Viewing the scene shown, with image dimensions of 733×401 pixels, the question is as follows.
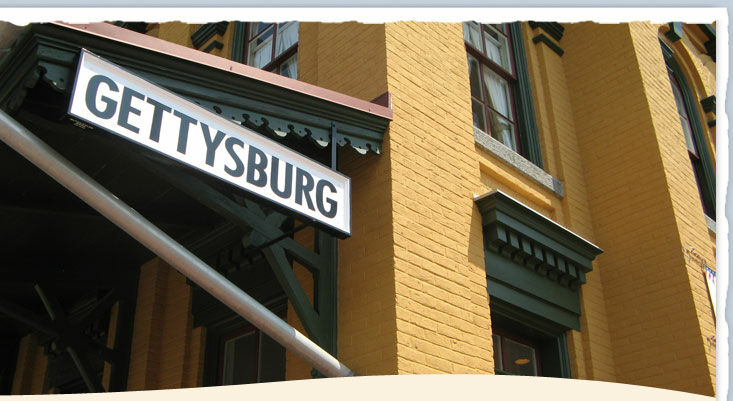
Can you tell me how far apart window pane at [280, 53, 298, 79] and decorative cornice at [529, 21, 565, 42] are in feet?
9.87

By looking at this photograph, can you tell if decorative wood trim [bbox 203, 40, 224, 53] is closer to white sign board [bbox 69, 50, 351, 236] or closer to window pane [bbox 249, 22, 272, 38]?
window pane [bbox 249, 22, 272, 38]

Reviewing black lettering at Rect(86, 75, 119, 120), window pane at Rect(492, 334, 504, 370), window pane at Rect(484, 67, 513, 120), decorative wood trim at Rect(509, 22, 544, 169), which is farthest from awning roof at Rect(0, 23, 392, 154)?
decorative wood trim at Rect(509, 22, 544, 169)

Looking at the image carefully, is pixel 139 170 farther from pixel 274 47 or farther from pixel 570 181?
pixel 570 181

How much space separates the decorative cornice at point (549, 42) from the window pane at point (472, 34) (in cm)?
101

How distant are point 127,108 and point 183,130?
358mm

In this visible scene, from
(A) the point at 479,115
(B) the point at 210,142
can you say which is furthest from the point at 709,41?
(B) the point at 210,142

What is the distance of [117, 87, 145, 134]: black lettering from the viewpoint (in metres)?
4.33

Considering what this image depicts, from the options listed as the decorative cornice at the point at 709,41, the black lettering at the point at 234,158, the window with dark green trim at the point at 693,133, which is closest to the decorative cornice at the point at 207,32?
the black lettering at the point at 234,158

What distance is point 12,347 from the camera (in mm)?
9234

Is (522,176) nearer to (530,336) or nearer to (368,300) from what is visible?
(530,336)

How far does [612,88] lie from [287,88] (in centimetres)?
509

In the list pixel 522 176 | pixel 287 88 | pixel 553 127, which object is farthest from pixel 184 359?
pixel 553 127

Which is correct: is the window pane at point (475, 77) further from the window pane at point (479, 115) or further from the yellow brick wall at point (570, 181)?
the yellow brick wall at point (570, 181)

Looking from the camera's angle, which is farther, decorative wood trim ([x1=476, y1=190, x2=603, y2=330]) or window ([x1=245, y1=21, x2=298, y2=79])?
window ([x1=245, y1=21, x2=298, y2=79])
